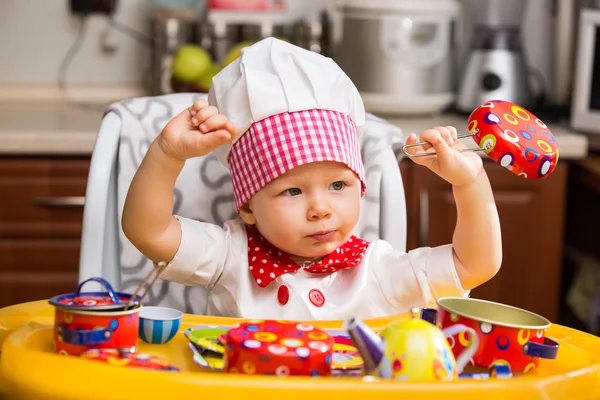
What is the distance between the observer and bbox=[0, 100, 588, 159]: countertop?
207 cm

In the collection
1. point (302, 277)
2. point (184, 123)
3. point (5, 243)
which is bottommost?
point (5, 243)

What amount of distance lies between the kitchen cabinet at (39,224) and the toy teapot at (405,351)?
4.69ft

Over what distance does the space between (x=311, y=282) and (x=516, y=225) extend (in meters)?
1.12

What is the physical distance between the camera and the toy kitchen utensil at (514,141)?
1034 millimetres

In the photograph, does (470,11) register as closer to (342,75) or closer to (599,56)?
(599,56)

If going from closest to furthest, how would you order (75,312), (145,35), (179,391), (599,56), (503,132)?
1. (179,391)
2. (75,312)
3. (503,132)
4. (599,56)
5. (145,35)

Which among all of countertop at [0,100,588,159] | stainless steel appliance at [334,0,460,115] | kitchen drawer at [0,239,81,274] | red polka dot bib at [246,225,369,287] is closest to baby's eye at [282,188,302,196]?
red polka dot bib at [246,225,369,287]

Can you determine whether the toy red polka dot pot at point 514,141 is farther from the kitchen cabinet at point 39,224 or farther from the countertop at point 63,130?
the kitchen cabinet at point 39,224

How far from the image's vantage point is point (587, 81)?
2.33 meters

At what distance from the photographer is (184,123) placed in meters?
1.11

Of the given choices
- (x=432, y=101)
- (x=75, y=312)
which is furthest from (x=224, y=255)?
(x=432, y=101)

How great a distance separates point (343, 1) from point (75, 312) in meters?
1.67

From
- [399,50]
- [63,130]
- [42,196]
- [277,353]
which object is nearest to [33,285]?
[42,196]

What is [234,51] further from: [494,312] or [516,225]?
[494,312]
